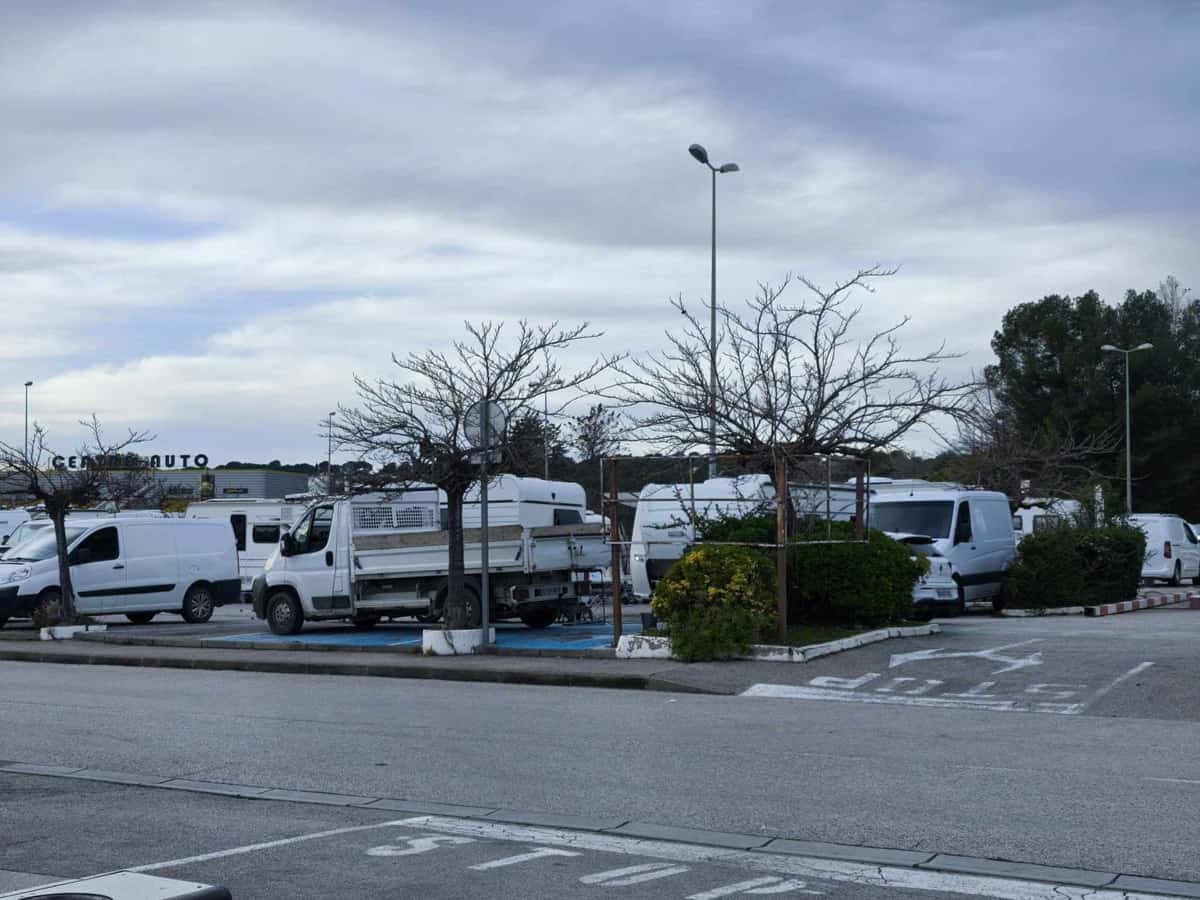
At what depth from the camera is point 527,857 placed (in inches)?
284

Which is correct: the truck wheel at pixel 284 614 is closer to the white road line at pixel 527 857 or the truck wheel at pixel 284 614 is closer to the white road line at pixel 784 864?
the white road line at pixel 784 864

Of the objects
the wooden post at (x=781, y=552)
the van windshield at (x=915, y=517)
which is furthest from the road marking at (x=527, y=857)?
the van windshield at (x=915, y=517)

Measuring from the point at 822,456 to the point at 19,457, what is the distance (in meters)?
14.4

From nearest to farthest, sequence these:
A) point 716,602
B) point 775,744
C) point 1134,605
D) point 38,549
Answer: point 775,744 < point 716,602 < point 38,549 < point 1134,605

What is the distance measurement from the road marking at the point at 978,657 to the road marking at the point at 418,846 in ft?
30.2

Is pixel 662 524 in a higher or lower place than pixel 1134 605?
higher

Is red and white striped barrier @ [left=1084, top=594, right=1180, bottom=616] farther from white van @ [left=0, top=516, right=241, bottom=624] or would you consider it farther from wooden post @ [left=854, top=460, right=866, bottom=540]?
white van @ [left=0, top=516, right=241, bottom=624]

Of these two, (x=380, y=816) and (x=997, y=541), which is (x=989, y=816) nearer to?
(x=380, y=816)

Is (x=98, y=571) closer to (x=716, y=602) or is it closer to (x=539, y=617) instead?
(x=539, y=617)

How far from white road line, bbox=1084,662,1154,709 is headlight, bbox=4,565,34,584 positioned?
1934cm

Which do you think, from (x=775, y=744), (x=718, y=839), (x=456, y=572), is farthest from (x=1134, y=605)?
(x=718, y=839)

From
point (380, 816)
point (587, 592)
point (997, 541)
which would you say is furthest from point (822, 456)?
point (380, 816)

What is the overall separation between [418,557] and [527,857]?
46.2 ft

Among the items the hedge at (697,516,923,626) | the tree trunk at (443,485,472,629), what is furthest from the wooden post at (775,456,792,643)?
the tree trunk at (443,485,472,629)
